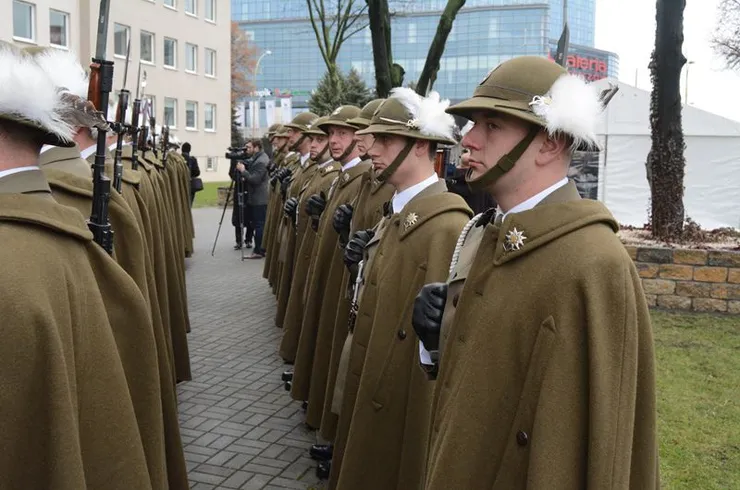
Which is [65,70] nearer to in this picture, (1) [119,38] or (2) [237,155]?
(2) [237,155]

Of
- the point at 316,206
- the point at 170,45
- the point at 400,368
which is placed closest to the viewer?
the point at 400,368

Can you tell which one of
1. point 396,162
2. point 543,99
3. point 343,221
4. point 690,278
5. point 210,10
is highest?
point 210,10

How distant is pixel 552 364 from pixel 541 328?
0.38 ft

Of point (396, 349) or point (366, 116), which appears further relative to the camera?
point (366, 116)

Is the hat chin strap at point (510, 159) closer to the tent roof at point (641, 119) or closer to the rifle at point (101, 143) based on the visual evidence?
the rifle at point (101, 143)

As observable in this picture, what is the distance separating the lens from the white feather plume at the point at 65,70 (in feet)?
12.6

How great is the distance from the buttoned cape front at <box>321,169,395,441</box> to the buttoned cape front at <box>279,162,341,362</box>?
1504mm

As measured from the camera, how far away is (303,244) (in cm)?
761

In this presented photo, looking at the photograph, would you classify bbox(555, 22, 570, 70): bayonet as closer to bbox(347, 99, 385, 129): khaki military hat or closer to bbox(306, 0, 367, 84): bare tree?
bbox(347, 99, 385, 129): khaki military hat

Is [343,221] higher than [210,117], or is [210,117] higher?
[210,117]

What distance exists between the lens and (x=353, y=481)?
3914 mm

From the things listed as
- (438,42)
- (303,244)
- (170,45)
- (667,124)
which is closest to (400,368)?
(303,244)

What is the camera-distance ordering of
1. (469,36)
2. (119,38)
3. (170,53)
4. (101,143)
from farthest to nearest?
1. (469,36)
2. (170,53)
3. (119,38)
4. (101,143)

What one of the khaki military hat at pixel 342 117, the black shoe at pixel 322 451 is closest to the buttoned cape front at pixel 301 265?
the khaki military hat at pixel 342 117
